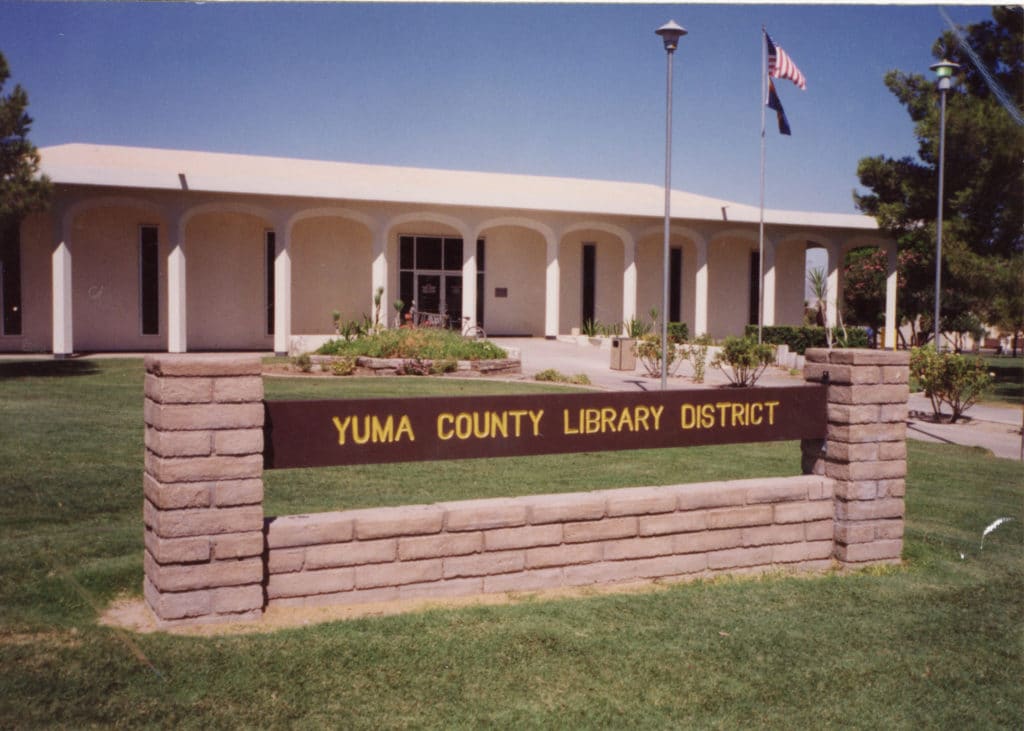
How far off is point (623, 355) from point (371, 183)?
28.8ft

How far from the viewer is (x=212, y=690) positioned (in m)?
3.58

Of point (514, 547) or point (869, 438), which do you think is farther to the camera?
point (869, 438)

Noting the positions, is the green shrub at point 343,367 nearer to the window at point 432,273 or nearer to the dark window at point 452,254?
the window at point 432,273

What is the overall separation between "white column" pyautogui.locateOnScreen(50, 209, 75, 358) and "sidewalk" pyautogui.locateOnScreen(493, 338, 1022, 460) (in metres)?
10.1

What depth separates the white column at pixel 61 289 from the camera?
64.6 feet

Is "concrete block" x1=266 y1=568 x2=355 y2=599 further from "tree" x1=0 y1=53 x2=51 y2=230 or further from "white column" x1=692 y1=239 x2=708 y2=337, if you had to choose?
"white column" x1=692 y1=239 x2=708 y2=337

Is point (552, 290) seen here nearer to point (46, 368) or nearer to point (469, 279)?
point (469, 279)

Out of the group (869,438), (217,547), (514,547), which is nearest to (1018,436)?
(869,438)

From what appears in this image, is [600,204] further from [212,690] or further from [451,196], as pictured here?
[212,690]

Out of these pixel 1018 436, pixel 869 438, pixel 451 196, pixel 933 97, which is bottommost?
pixel 1018 436

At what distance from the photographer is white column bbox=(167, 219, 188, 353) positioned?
20.7 m

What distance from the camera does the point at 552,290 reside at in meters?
25.3

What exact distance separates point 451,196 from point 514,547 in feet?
63.7

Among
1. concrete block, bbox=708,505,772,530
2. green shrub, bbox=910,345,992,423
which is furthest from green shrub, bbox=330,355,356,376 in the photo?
concrete block, bbox=708,505,772,530
